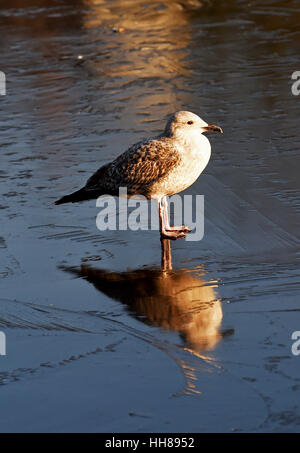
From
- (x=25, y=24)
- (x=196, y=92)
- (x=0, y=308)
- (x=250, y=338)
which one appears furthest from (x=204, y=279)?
(x=25, y=24)

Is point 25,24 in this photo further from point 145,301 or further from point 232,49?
point 145,301

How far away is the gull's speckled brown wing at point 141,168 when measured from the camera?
7.40m

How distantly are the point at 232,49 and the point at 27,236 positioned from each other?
7886 mm

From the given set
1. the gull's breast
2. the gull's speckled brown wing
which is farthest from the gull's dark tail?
the gull's breast

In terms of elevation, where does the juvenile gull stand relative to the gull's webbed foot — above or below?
above

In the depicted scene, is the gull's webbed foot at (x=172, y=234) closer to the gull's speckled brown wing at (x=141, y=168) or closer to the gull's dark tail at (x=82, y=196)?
the gull's speckled brown wing at (x=141, y=168)

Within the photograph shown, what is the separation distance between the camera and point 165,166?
24.2ft

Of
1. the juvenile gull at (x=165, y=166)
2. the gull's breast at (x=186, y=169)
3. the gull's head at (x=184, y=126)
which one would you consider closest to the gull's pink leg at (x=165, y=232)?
the juvenile gull at (x=165, y=166)

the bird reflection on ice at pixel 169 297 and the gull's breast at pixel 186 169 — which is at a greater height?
the gull's breast at pixel 186 169

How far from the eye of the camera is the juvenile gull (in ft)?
24.2

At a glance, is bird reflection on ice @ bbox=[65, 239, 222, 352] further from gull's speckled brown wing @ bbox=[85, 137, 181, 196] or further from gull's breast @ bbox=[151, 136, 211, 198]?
gull's speckled brown wing @ bbox=[85, 137, 181, 196]

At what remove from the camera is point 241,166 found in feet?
29.8

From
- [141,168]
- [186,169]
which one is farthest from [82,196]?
Result: [186,169]

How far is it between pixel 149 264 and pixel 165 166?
95 centimetres
